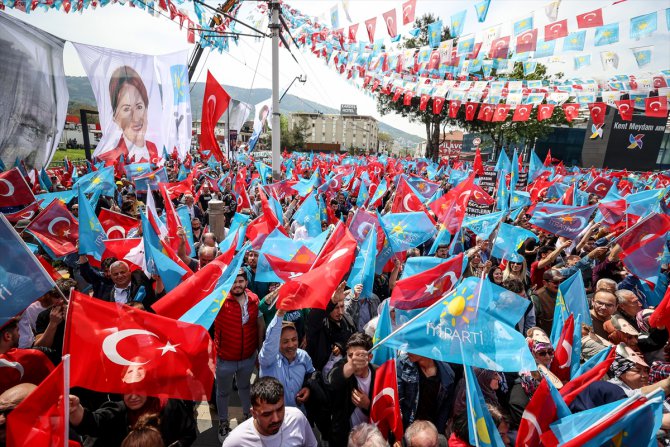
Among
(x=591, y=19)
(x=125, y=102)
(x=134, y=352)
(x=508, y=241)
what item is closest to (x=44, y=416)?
(x=134, y=352)

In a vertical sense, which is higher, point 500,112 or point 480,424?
point 500,112

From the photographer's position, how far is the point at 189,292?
139 inches

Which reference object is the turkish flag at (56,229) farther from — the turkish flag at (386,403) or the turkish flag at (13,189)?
the turkish flag at (386,403)

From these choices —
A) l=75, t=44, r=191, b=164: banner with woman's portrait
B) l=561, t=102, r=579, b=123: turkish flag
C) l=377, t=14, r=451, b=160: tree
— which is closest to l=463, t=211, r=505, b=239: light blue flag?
l=561, t=102, r=579, b=123: turkish flag

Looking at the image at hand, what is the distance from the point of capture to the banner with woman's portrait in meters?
10.7

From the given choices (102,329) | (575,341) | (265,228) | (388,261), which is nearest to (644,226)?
(575,341)

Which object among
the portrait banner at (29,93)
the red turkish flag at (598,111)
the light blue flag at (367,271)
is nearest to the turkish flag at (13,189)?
the portrait banner at (29,93)

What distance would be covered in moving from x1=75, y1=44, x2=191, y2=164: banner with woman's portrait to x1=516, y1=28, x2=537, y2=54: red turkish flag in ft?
34.4

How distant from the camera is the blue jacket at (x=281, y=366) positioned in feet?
10.3

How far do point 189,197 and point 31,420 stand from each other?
654 centimetres

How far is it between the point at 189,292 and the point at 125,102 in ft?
33.4

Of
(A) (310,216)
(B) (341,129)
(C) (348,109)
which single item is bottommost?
(A) (310,216)

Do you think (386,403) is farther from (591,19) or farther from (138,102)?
(138,102)

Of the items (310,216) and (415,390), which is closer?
(415,390)
